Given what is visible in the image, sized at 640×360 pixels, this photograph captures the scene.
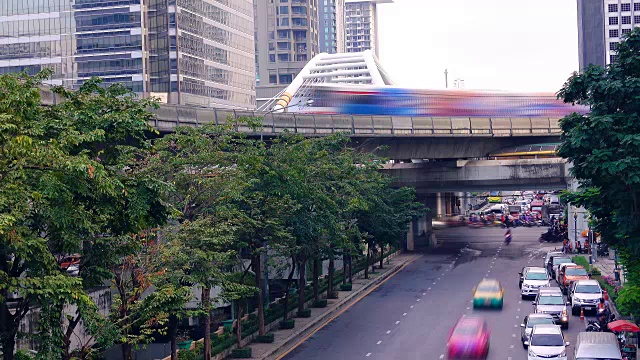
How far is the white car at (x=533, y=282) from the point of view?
52.3 m

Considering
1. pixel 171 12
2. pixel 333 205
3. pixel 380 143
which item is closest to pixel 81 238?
pixel 333 205

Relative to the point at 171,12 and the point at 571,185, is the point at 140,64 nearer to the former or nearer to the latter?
the point at 171,12

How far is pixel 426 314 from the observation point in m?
47.8

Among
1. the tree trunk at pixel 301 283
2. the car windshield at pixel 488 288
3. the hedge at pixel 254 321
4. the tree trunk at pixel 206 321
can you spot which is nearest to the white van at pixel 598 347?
the tree trunk at pixel 206 321

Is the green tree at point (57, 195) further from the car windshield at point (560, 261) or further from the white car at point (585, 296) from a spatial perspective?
the car windshield at point (560, 261)

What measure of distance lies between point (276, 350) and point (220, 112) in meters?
19.0

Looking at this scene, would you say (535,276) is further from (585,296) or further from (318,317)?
(318,317)

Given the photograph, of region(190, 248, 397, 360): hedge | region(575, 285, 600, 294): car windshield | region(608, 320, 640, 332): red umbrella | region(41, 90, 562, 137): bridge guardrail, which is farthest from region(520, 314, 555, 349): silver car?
region(41, 90, 562, 137): bridge guardrail

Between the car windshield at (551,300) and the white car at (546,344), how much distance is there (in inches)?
340

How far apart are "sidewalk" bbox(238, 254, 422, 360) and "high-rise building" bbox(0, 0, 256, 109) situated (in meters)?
48.2

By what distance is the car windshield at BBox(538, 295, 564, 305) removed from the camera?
44.2m

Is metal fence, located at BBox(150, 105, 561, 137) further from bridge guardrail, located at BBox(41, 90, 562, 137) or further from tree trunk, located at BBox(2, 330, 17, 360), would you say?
tree trunk, located at BBox(2, 330, 17, 360)

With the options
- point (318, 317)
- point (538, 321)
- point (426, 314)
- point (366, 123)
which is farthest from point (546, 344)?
point (366, 123)

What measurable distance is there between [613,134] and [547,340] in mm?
9604
